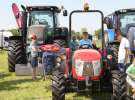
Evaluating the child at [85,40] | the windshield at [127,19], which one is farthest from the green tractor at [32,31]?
the child at [85,40]

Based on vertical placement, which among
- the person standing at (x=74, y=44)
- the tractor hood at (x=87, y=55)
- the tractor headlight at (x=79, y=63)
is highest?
the person standing at (x=74, y=44)

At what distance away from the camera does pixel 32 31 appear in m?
16.5

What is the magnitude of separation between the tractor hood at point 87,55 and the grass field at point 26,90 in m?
1.27

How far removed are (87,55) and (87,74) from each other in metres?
0.49

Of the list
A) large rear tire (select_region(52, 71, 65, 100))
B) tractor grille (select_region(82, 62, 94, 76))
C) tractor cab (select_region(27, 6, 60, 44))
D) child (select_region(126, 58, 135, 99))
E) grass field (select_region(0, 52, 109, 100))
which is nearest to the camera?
child (select_region(126, 58, 135, 99))

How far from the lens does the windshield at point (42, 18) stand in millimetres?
17516

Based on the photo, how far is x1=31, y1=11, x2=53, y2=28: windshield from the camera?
690 inches

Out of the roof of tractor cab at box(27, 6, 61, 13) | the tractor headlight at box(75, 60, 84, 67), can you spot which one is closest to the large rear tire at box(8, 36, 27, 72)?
the roof of tractor cab at box(27, 6, 61, 13)

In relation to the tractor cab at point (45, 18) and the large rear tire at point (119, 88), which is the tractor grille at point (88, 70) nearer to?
the large rear tire at point (119, 88)

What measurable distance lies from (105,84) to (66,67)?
1.01m

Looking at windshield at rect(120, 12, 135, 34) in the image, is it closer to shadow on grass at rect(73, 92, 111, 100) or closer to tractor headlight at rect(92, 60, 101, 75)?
shadow on grass at rect(73, 92, 111, 100)

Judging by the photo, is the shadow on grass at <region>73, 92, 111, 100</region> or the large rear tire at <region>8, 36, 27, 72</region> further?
the large rear tire at <region>8, 36, 27, 72</region>

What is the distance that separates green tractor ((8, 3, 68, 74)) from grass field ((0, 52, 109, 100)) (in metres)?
1.03

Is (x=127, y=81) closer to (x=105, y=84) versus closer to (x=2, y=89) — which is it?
Answer: (x=105, y=84)
